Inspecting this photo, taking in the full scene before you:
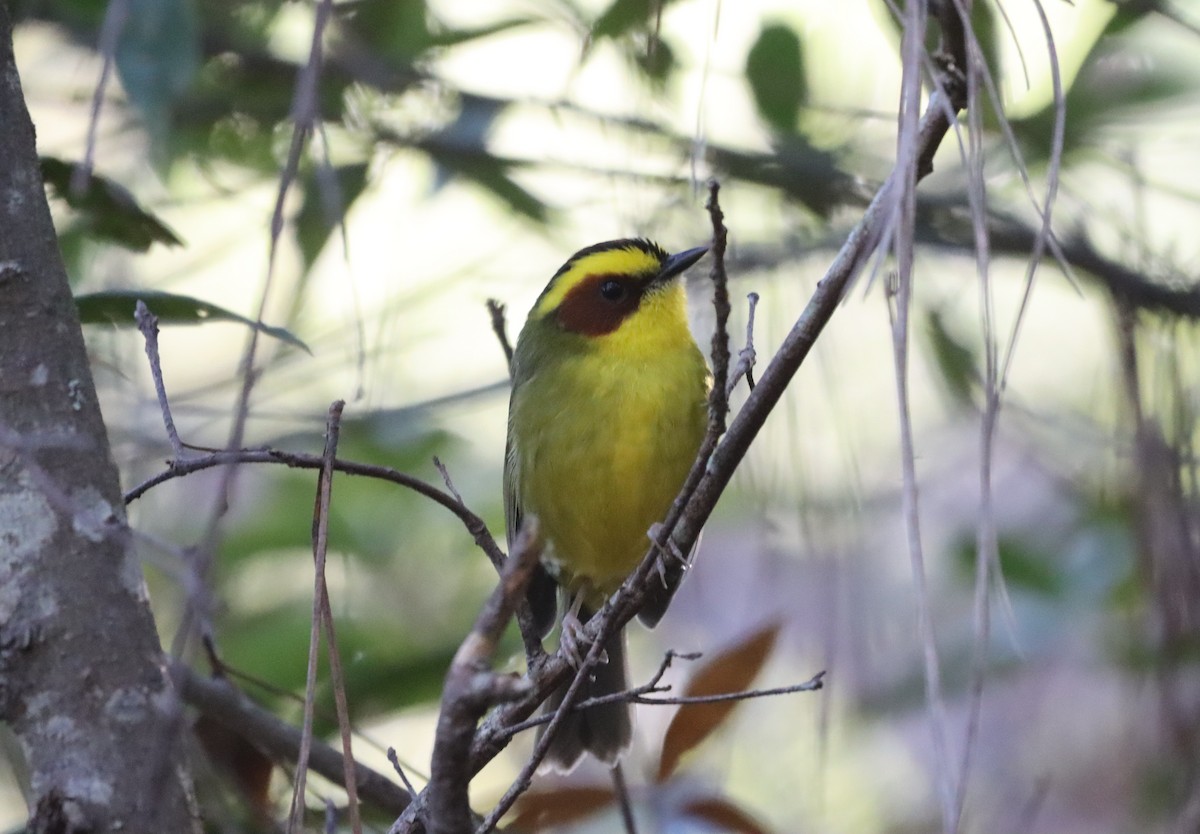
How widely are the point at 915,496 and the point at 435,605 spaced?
2.90 meters

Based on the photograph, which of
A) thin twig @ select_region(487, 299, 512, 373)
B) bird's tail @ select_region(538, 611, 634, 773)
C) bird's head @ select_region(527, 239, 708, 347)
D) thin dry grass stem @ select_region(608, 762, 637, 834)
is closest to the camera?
thin dry grass stem @ select_region(608, 762, 637, 834)

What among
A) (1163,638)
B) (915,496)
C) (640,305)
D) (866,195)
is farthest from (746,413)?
(866,195)

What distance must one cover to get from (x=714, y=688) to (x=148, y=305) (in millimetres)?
1202

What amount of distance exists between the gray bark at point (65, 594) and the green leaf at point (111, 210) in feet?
1.80

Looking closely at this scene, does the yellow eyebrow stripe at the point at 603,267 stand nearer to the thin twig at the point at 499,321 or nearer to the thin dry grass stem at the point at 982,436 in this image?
the thin twig at the point at 499,321

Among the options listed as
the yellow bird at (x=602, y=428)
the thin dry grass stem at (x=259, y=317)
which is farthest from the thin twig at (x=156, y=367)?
the yellow bird at (x=602, y=428)

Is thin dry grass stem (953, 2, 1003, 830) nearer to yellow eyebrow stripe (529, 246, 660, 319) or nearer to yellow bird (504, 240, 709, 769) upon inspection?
yellow bird (504, 240, 709, 769)

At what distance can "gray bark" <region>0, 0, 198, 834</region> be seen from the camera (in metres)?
1.85

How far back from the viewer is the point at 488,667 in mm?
1324

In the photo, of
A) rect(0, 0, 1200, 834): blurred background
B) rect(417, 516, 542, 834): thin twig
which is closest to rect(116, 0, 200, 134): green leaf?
rect(0, 0, 1200, 834): blurred background

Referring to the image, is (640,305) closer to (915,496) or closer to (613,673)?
(613,673)

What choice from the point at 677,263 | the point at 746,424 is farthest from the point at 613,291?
the point at 746,424

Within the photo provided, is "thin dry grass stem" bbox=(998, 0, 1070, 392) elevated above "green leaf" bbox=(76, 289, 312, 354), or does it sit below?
above

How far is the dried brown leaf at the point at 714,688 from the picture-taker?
2514 millimetres
